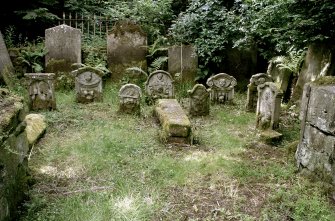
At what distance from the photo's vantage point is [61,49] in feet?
31.7

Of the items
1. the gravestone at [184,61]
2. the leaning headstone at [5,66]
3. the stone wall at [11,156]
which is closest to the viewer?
the stone wall at [11,156]

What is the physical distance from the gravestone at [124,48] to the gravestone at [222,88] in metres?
2.61

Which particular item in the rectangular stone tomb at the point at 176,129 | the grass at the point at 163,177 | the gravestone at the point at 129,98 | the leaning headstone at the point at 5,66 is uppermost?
the leaning headstone at the point at 5,66

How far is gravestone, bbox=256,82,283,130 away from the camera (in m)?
5.89

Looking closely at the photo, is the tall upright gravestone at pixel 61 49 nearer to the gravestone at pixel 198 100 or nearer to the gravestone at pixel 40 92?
the gravestone at pixel 40 92

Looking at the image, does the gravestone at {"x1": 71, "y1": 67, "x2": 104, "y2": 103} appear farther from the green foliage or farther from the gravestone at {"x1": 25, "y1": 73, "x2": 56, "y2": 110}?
the green foliage

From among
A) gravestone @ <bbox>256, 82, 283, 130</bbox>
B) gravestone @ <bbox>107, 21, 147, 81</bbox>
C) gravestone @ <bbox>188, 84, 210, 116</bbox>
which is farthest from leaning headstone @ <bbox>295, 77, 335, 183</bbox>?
gravestone @ <bbox>107, 21, 147, 81</bbox>

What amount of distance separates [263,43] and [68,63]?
17.9 ft

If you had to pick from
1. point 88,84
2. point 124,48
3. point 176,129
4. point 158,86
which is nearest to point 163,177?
point 176,129

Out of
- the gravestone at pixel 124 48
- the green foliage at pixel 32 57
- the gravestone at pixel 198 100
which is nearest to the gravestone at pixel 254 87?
the gravestone at pixel 198 100

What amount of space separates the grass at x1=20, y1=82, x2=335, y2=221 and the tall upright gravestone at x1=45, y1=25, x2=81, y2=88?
3286 millimetres

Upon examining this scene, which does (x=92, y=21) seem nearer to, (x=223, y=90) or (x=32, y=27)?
(x=32, y=27)

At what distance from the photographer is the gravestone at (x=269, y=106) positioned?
589 centimetres

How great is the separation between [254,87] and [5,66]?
20.3ft
